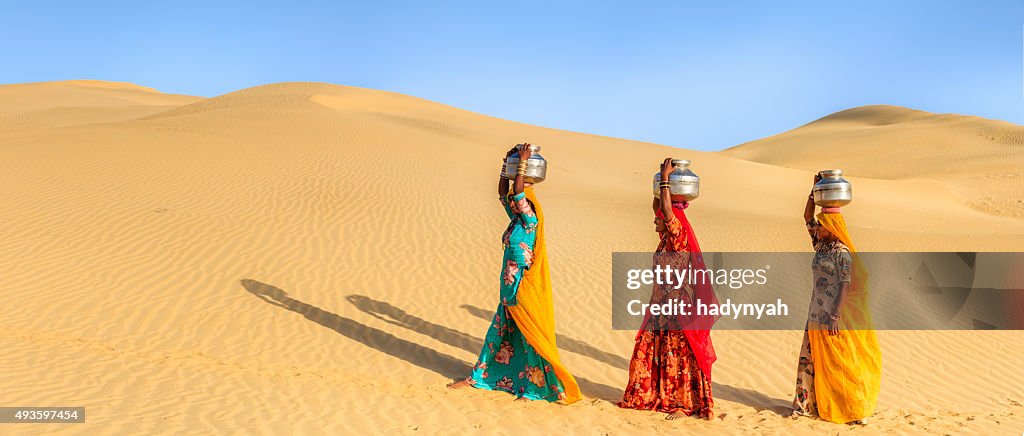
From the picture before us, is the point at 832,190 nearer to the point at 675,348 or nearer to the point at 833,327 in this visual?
the point at 833,327

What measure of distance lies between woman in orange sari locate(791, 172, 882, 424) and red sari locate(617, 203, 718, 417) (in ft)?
3.00

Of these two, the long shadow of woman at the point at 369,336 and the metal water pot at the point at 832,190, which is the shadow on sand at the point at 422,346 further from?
the metal water pot at the point at 832,190

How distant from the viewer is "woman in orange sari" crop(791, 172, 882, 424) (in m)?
6.07

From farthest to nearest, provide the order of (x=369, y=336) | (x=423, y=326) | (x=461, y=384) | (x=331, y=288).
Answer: (x=331, y=288)
(x=423, y=326)
(x=369, y=336)
(x=461, y=384)

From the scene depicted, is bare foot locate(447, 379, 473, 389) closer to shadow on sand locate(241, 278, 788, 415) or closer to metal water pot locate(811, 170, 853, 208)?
shadow on sand locate(241, 278, 788, 415)

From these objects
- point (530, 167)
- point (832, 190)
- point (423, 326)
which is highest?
point (530, 167)

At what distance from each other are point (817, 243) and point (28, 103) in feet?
170

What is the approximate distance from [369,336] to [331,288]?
2.16 metres

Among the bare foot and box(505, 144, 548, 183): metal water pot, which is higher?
box(505, 144, 548, 183): metal water pot

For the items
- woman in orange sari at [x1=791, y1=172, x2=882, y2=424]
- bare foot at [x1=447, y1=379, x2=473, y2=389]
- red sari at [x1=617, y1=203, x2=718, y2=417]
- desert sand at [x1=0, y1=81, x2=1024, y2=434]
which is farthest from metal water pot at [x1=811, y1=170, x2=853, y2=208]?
bare foot at [x1=447, y1=379, x2=473, y2=389]

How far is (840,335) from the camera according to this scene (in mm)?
6137

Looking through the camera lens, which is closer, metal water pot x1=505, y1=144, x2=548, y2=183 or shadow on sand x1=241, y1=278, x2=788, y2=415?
metal water pot x1=505, y1=144, x2=548, y2=183

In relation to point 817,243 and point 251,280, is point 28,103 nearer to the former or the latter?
point 251,280

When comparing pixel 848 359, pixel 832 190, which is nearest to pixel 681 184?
pixel 832 190
